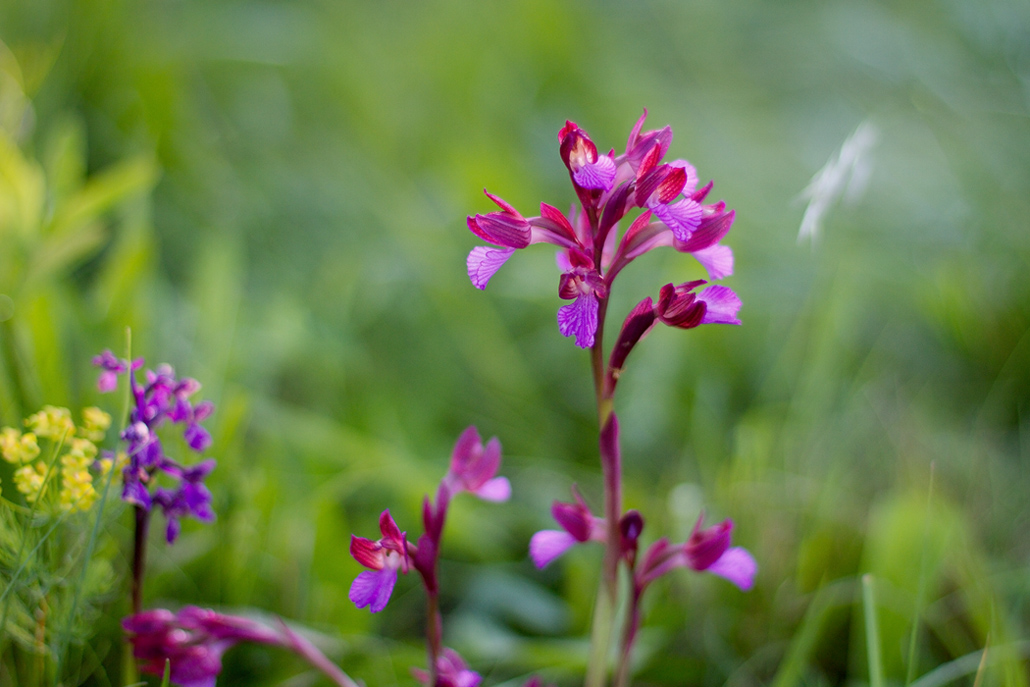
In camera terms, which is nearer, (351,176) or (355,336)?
(355,336)

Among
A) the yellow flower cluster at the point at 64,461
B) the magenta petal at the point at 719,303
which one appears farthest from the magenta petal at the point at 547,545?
the yellow flower cluster at the point at 64,461

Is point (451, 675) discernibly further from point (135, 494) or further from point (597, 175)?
point (597, 175)

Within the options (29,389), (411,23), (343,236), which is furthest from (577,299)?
(411,23)

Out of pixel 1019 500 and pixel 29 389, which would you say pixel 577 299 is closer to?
pixel 29 389

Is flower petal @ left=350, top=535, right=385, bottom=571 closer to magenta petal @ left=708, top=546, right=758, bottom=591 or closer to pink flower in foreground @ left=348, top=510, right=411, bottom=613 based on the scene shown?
pink flower in foreground @ left=348, top=510, right=411, bottom=613

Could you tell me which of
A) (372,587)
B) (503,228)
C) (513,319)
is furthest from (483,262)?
(513,319)

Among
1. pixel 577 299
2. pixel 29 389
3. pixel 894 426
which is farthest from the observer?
pixel 894 426
